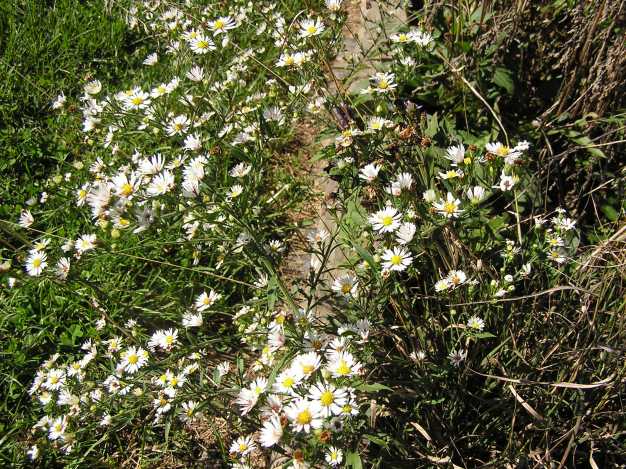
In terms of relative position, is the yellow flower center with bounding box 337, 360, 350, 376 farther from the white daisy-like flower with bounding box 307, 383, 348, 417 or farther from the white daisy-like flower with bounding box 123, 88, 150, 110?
the white daisy-like flower with bounding box 123, 88, 150, 110

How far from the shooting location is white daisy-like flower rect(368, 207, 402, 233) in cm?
168

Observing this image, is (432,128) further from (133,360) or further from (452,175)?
(133,360)

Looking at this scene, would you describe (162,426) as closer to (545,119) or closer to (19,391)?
(19,391)

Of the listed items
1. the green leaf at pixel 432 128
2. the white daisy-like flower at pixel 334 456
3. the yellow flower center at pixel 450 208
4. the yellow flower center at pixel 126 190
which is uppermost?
the green leaf at pixel 432 128

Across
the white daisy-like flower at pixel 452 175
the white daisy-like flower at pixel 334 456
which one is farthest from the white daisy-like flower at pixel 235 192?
the white daisy-like flower at pixel 334 456

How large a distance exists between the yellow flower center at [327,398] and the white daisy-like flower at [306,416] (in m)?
0.02

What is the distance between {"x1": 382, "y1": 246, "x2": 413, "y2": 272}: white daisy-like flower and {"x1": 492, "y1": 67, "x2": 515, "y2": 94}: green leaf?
1.19 metres

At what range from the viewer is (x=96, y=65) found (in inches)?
146

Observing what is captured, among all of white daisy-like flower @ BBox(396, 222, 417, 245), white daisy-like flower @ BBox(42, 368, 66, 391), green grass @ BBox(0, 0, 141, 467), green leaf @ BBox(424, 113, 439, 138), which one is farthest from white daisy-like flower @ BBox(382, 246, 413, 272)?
green grass @ BBox(0, 0, 141, 467)

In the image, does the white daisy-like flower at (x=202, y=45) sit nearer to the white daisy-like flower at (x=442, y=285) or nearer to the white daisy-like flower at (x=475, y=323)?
the white daisy-like flower at (x=442, y=285)

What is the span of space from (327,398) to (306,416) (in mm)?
69

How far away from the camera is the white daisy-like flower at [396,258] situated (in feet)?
5.43

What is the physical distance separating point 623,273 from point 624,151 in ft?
3.19

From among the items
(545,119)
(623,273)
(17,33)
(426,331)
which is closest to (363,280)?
(426,331)
